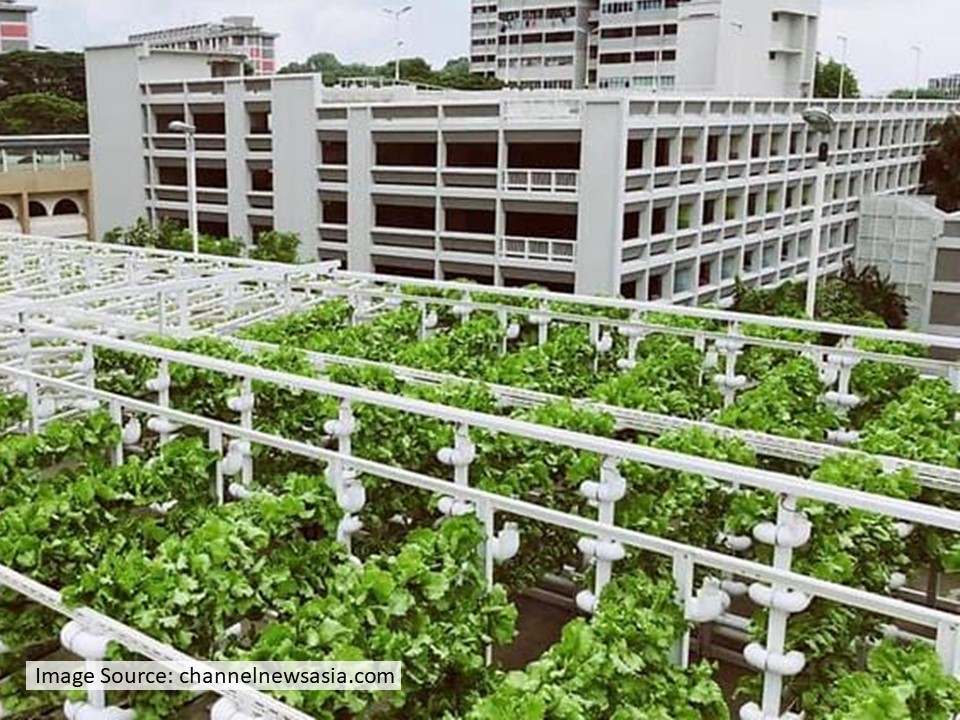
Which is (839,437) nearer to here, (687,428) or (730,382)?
(730,382)

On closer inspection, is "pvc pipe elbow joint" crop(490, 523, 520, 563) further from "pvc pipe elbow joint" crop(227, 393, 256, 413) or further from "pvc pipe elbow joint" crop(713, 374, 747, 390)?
"pvc pipe elbow joint" crop(713, 374, 747, 390)

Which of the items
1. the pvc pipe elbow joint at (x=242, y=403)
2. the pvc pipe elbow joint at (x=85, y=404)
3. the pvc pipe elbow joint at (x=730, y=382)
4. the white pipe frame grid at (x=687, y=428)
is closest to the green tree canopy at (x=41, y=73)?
the pvc pipe elbow joint at (x=85, y=404)

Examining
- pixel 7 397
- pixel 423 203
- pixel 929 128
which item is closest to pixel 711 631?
pixel 7 397

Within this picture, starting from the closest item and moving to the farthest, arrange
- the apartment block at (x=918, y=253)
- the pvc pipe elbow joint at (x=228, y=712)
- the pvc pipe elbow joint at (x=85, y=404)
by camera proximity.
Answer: the pvc pipe elbow joint at (x=228, y=712), the pvc pipe elbow joint at (x=85, y=404), the apartment block at (x=918, y=253)

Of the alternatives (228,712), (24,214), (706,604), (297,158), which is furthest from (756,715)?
(24,214)

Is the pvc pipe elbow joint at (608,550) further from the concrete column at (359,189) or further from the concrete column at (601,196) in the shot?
the concrete column at (359,189)

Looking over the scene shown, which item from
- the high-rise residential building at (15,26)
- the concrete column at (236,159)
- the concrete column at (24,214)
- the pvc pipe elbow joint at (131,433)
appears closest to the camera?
the pvc pipe elbow joint at (131,433)

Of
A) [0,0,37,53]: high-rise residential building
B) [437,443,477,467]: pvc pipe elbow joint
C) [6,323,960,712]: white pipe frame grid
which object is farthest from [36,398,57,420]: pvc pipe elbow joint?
[0,0,37,53]: high-rise residential building

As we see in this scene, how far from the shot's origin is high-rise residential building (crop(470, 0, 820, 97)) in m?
41.4

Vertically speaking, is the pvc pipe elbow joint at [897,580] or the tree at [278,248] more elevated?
the pvc pipe elbow joint at [897,580]

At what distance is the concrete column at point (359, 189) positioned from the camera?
30.9 metres

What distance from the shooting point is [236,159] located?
34.0 metres

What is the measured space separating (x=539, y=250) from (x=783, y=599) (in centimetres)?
2381

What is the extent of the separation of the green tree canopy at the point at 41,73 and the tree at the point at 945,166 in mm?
43884
